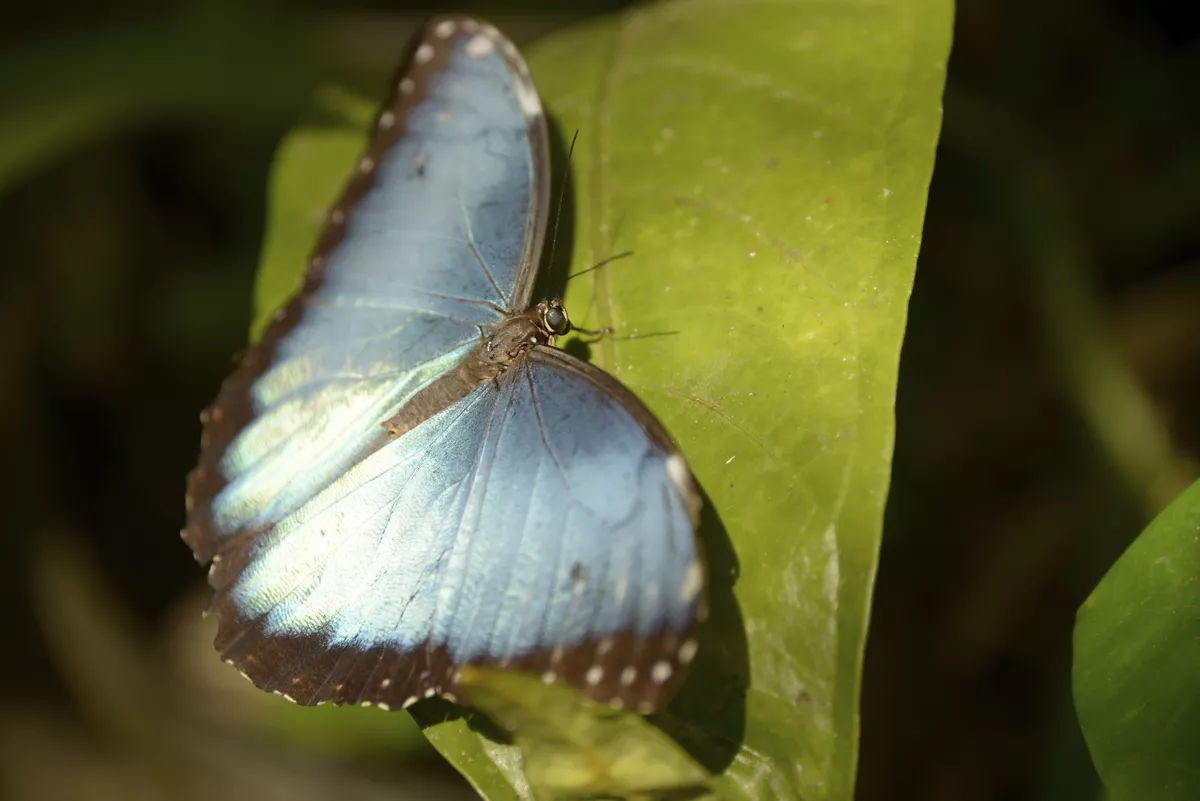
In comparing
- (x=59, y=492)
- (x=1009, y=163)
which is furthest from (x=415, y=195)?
(x=59, y=492)

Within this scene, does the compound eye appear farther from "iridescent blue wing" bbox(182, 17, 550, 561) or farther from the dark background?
the dark background

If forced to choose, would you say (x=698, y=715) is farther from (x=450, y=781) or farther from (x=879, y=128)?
(x=450, y=781)

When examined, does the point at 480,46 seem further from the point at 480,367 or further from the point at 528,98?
the point at 480,367

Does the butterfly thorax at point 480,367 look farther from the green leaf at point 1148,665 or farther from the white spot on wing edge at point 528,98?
the green leaf at point 1148,665

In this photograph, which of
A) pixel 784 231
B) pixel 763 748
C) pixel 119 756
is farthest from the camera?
pixel 119 756

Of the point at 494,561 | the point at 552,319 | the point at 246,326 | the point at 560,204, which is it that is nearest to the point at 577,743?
the point at 494,561

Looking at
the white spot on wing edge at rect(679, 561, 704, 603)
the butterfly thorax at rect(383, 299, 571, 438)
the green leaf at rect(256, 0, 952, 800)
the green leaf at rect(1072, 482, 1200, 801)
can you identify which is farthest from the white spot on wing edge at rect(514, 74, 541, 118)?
the green leaf at rect(1072, 482, 1200, 801)

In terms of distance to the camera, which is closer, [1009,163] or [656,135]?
[656,135]
